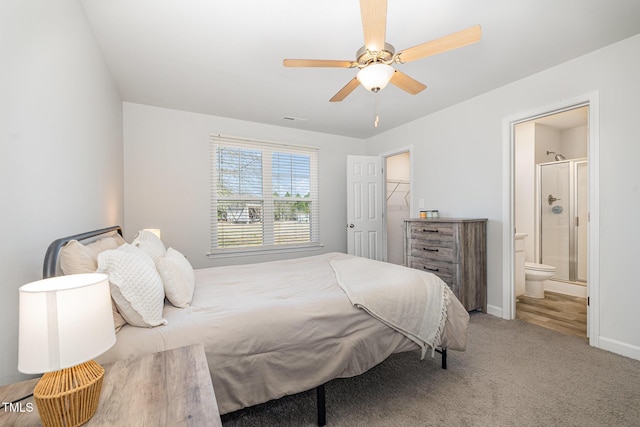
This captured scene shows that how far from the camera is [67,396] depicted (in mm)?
A: 688

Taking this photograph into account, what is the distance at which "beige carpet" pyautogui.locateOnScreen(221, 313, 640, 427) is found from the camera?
1624 millimetres

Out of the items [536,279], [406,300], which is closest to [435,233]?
[406,300]

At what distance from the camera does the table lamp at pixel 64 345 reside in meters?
0.65

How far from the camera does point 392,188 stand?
543 cm

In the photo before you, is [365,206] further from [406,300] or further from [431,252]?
[406,300]

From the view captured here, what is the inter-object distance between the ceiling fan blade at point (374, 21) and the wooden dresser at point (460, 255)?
2.14m

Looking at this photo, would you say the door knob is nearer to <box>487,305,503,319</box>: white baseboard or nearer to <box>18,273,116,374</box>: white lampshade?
<box>487,305,503,319</box>: white baseboard

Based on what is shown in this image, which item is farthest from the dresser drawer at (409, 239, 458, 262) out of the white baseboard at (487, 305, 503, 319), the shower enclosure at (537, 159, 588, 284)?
the shower enclosure at (537, 159, 588, 284)

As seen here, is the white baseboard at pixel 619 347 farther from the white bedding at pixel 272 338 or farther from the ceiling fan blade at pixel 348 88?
the ceiling fan blade at pixel 348 88

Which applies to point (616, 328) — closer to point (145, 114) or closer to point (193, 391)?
point (193, 391)

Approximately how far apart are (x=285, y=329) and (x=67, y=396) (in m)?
0.95

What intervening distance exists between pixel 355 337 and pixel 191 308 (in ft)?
3.17

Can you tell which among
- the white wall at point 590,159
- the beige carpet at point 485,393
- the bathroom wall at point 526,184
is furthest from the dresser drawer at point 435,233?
the bathroom wall at point 526,184

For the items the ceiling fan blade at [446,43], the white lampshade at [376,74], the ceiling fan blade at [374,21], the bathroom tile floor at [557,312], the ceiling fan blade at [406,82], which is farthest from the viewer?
the bathroom tile floor at [557,312]
